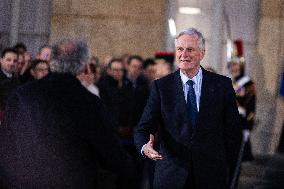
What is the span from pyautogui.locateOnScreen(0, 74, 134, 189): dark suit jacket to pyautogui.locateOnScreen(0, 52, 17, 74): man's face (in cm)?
494

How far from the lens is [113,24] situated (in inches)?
587

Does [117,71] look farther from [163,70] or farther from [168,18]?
[168,18]

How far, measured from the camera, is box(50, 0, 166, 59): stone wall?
14766 mm

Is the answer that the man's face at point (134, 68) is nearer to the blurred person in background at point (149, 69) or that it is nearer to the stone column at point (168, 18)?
the blurred person in background at point (149, 69)

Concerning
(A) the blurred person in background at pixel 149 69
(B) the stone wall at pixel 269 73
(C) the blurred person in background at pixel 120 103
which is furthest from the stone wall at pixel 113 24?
(C) the blurred person in background at pixel 120 103

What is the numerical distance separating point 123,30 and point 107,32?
0.95 ft

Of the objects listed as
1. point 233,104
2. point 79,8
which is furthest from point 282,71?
point 233,104

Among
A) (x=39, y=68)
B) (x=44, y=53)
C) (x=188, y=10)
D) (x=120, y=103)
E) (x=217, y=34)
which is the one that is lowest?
(x=120, y=103)

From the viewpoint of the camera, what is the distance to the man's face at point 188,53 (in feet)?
19.3

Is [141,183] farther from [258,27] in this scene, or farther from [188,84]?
[258,27]

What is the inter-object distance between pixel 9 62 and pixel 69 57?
4.96m

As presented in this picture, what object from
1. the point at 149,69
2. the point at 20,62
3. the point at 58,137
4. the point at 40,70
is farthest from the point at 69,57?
the point at 149,69

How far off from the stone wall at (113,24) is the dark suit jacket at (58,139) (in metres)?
9.91

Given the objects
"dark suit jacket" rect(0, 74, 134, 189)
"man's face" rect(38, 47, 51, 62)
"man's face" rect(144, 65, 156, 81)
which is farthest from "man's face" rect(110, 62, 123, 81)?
"dark suit jacket" rect(0, 74, 134, 189)
